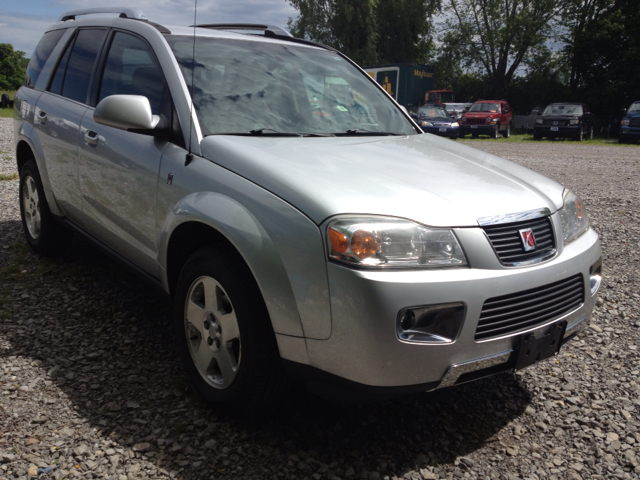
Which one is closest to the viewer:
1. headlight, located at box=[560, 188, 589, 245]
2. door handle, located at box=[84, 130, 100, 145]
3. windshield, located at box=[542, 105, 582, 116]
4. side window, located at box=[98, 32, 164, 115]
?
headlight, located at box=[560, 188, 589, 245]

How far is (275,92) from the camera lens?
3.33 meters

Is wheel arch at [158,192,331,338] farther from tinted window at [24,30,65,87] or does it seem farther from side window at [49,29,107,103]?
tinted window at [24,30,65,87]

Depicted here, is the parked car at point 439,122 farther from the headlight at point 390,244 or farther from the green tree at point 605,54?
the headlight at point 390,244

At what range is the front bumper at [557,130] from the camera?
24.8 meters

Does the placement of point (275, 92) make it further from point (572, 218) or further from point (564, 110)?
point (564, 110)

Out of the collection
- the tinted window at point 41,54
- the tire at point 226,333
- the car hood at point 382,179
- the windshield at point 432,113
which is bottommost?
the tire at point 226,333

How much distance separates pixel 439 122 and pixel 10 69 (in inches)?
2281

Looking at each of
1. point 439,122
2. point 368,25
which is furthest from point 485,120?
point 368,25

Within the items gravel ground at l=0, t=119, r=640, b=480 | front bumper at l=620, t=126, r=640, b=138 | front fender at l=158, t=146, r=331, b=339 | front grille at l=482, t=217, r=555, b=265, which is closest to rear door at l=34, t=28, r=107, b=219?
gravel ground at l=0, t=119, r=640, b=480

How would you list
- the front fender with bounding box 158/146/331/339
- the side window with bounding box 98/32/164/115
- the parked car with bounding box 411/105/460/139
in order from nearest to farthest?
the front fender with bounding box 158/146/331/339 → the side window with bounding box 98/32/164/115 → the parked car with bounding box 411/105/460/139

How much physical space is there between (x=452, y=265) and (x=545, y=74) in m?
42.5

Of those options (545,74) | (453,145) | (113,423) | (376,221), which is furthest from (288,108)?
(545,74)

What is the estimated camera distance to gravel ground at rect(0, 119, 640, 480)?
2.47 metres

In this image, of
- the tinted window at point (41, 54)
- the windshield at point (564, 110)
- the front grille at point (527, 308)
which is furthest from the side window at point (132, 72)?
the windshield at point (564, 110)
